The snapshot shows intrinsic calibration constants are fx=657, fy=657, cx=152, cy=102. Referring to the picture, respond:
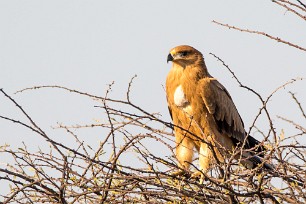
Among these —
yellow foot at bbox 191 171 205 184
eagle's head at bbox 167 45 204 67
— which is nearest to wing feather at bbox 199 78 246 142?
eagle's head at bbox 167 45 204 67

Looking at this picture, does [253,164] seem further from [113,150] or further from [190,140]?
[113,150]

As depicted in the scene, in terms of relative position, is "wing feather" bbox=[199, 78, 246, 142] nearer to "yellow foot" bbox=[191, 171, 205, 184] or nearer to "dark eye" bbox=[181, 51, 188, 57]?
"dark eye" bbox=[181, 51, 188, 57]

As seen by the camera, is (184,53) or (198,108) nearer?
(198,108)

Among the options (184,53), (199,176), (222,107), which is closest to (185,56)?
(184,53)

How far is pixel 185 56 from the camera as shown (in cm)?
718

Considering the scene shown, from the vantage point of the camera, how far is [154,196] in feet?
15.8

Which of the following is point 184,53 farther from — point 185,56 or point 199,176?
point 199,176

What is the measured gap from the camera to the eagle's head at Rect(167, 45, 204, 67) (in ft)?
23.3

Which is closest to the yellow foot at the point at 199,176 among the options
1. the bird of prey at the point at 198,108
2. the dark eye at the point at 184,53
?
the bird of prey at the point at 198,108

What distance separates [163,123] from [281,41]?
4.44 feet

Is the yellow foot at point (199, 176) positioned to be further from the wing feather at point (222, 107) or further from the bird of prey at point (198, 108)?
the wing feather at point (222, 107)

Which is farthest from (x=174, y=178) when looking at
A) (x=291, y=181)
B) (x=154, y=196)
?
(x=291, y=181)

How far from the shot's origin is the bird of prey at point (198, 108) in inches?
259

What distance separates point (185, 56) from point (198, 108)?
2.42 feet
